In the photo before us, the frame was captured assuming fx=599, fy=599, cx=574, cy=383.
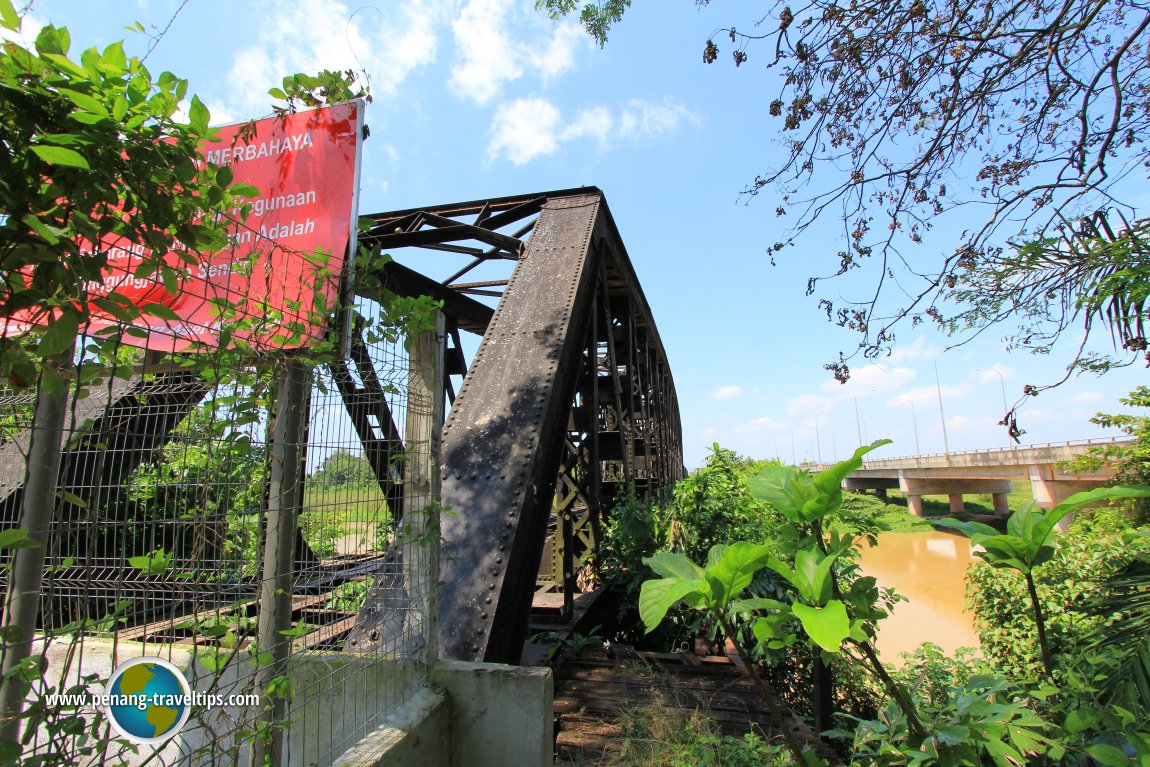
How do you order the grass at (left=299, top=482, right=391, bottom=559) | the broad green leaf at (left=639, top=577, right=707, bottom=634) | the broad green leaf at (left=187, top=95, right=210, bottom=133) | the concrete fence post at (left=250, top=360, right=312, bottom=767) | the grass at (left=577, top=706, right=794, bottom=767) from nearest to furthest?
the broad green leaf at (left=639, top=577, right=707, bottom=634), the broad green leaf at (left=187, top=95, right=210, bottom=133), the concrete fence post at (left=250, top=360, right=312, bottom=767), the grass at (left=299, top=482, right=391, bottom=559), the grass at (left=577, top=706, right=794, bottom=767)

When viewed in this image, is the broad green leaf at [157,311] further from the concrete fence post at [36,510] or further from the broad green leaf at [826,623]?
the broad green leaf at [826,623]

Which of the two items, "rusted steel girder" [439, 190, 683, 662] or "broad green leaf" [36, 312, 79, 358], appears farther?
"rusted steel girder" [439, 190, 683, 662]

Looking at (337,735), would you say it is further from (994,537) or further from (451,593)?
(994,537)

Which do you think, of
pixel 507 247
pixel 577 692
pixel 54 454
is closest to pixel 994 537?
pixel 54 454

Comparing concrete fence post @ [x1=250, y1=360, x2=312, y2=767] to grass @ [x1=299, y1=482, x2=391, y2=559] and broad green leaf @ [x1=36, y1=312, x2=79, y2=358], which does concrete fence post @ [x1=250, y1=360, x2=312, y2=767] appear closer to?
grass @ [x1=299, y1=482, x2=391, y2=559]

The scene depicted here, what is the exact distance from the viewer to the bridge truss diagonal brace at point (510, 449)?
3.04 metres

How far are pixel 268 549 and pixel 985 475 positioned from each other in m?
33.9

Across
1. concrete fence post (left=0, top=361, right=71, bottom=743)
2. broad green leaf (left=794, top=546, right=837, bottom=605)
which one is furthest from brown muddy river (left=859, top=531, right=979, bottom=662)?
concrete fence post (left=0, top=361, right=71, bottom=743)

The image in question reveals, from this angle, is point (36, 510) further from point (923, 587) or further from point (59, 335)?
point (923, 587)

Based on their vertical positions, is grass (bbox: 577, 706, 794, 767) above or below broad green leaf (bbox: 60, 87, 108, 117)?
below

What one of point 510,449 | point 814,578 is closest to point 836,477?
point 814,578

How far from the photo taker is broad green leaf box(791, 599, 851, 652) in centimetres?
106

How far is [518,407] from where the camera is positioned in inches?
148

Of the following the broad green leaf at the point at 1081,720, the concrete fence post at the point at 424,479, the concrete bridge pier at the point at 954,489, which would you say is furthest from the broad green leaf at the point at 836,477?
the concrete bridge pier at the point at 954,489
